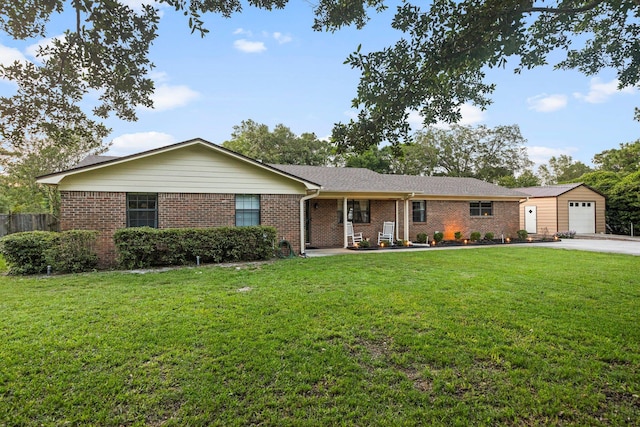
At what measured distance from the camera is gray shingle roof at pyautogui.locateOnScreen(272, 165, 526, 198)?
1413cm

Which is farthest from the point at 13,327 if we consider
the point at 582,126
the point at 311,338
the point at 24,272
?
the point at 582,126

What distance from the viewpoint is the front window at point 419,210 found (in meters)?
16.0

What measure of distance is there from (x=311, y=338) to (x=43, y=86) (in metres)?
4.34

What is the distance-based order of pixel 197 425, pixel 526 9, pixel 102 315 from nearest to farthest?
pixel 197 425 → pixel 526 9 → pixel 102 315

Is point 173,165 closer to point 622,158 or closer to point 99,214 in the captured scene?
point 99,214

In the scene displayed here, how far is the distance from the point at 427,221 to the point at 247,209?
9.23m

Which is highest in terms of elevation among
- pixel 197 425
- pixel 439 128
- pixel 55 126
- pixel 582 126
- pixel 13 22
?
pixel 439 128

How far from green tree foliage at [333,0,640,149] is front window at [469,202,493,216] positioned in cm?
1295

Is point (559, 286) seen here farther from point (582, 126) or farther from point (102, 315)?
point (582, 126)

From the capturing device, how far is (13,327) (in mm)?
4109

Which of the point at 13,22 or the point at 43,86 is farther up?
the point at 13,22

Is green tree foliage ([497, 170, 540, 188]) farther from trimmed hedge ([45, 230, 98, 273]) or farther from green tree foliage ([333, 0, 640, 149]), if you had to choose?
trimmed hedge ([45, 230, 98, 273])

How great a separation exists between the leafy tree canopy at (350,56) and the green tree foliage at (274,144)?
24.2m


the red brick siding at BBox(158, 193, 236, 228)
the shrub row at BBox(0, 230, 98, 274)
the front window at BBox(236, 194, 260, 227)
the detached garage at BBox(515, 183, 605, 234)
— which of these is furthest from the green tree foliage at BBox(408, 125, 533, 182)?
the shrub row at BBox(0, 230, 98, 274)
